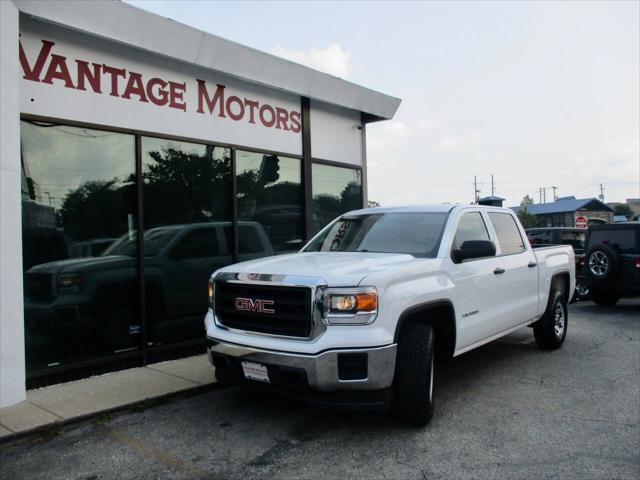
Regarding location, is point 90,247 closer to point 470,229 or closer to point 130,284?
point 130,284

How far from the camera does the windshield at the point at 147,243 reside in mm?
6363

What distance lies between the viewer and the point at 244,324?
14.6 feet

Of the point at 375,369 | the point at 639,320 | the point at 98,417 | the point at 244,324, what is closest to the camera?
the point at 375,369

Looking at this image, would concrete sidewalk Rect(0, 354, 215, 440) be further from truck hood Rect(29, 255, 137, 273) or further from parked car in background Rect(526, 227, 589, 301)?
parked car in background Rect(526, 227, 589, 301)

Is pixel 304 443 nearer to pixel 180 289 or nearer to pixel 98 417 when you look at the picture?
pixel 98 417

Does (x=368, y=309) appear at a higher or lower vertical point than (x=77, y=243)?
lower

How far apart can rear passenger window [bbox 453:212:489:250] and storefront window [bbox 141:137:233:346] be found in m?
3.61

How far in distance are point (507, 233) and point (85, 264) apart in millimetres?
5031

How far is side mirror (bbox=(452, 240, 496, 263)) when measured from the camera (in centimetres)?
485

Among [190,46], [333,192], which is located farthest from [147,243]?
[333,192]

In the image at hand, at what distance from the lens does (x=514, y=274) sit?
6.02 m

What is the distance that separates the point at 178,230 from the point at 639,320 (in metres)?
8.60

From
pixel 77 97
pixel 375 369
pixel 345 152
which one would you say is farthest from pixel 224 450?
pixel 345 152

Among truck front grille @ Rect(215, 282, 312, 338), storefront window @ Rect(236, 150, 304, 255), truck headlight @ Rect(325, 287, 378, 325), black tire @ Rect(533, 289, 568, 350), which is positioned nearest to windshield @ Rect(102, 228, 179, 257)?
storefront window @ Rect(236, 150, 304, 255)
